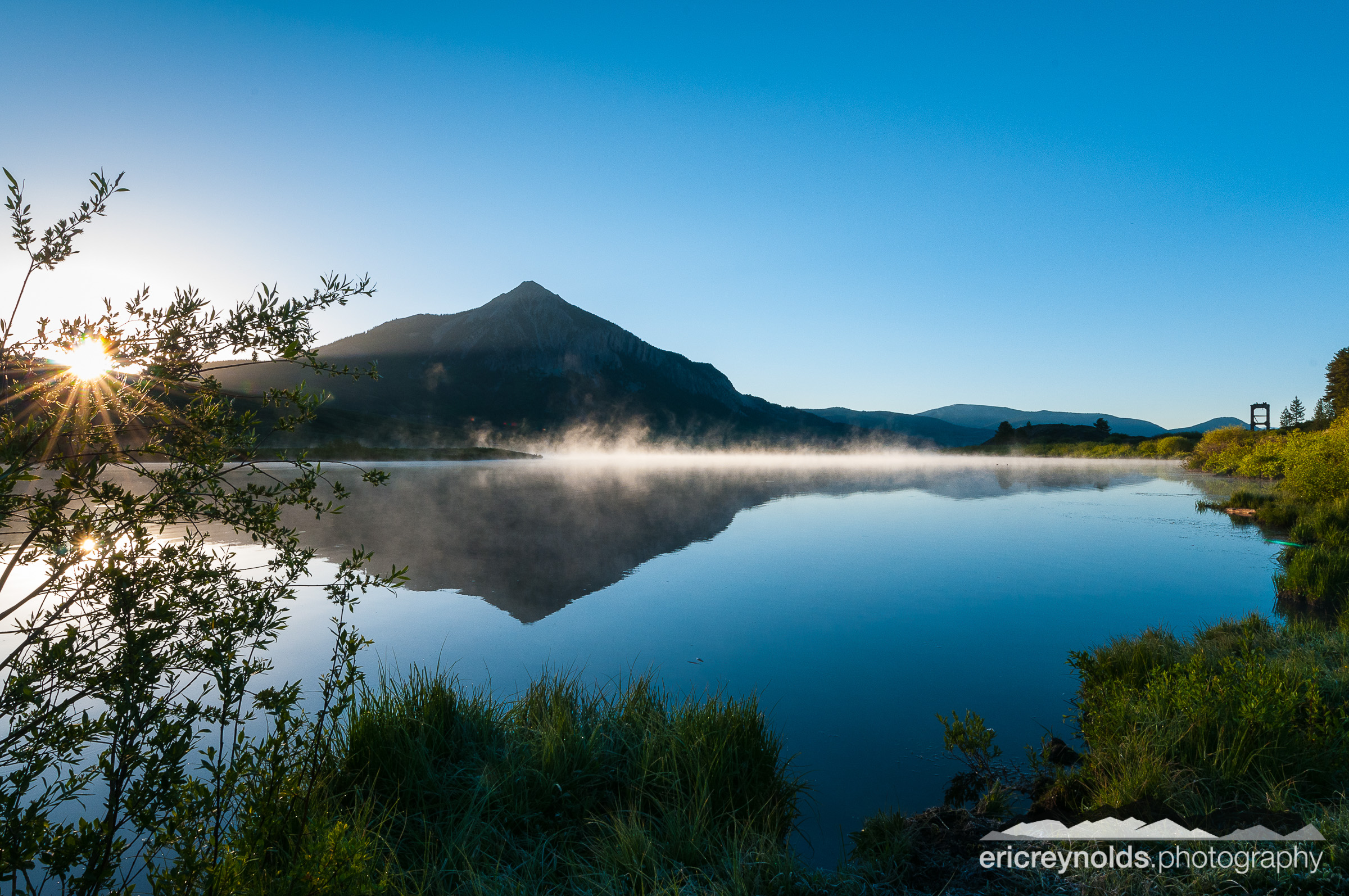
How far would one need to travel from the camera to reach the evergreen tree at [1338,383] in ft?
269

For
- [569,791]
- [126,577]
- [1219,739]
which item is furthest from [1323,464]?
[126,577]

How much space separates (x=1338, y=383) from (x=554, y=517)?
118 m

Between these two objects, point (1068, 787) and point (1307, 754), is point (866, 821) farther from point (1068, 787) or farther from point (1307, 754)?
point (1307, 754)

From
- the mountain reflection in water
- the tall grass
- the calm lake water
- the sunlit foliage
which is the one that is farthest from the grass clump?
the mountain reflection in water

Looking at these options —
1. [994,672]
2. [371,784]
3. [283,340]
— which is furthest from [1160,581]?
[283,340]

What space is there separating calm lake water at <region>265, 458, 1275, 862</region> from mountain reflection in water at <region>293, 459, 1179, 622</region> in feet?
0.60

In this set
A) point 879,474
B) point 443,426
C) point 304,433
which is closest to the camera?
point 879,474

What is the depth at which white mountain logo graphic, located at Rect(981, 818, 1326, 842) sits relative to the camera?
4.27 metres

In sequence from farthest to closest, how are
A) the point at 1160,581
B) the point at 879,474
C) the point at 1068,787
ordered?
the point at 879,474 → the point at 1160,581 → the point at 1068,787

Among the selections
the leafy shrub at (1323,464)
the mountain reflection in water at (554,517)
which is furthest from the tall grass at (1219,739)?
the leafy shrub at (1323,464)

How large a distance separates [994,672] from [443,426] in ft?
587

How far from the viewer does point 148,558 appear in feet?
10.9

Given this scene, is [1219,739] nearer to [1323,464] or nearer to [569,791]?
[569,791]

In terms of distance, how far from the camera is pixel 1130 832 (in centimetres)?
452
